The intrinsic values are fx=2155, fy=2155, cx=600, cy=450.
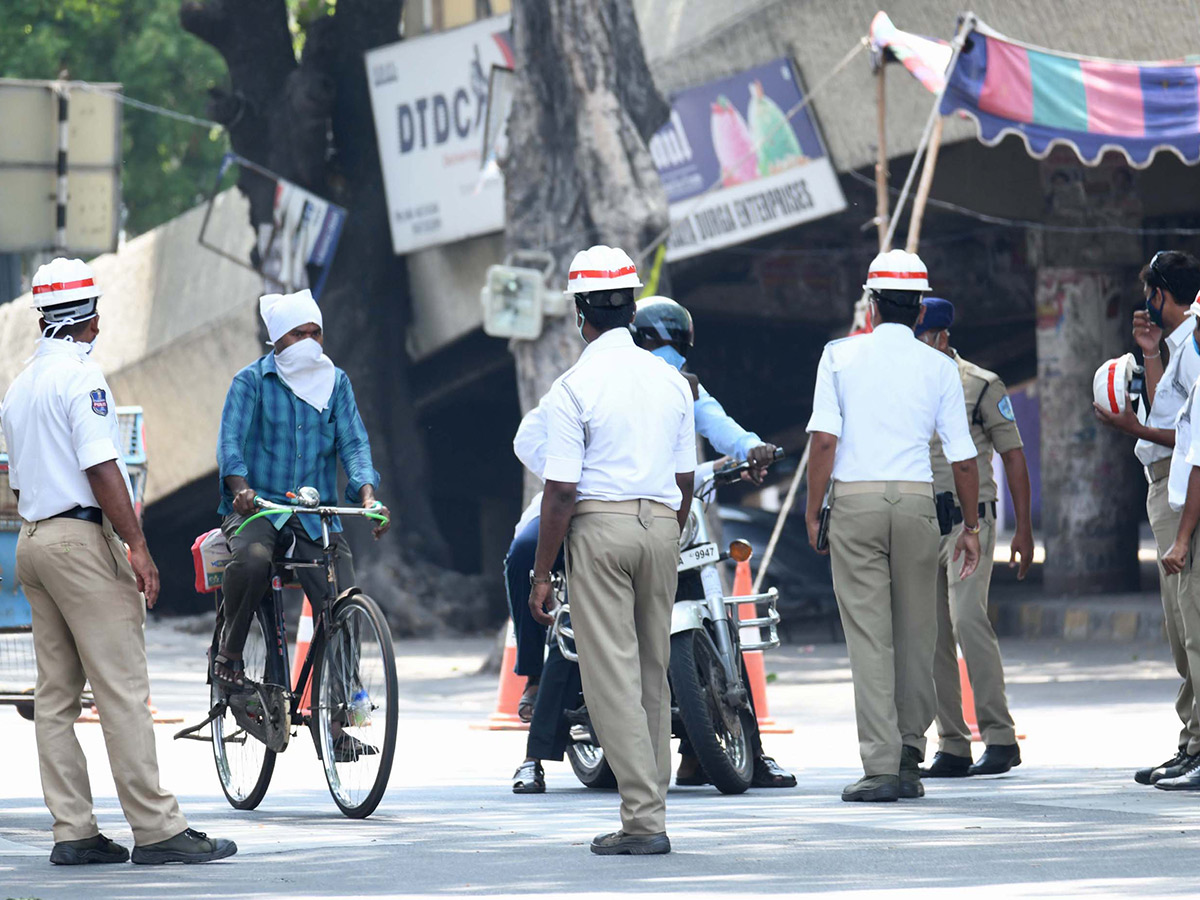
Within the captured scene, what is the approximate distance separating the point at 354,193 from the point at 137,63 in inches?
351

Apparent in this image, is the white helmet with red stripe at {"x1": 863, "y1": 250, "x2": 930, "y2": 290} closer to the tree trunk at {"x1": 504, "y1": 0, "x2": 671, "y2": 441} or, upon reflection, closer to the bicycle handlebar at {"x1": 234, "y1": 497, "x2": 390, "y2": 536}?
Result: the bicycle handlebar at {"x1": 234, "y1": 497, "x2": 390, "y2": 536}

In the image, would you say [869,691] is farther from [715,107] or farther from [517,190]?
[715,107]

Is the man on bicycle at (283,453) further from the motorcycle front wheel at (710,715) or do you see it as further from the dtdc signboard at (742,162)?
the dtdc signboard at (742,162)

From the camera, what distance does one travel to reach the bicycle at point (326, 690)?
7.09m

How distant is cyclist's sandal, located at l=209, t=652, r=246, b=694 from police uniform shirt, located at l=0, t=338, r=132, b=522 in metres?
1.35

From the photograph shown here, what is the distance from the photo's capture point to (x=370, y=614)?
704cm

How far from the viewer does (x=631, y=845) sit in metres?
6.20

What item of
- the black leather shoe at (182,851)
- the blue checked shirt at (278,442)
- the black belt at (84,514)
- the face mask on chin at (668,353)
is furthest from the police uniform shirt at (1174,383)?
the black belt at (84,514)

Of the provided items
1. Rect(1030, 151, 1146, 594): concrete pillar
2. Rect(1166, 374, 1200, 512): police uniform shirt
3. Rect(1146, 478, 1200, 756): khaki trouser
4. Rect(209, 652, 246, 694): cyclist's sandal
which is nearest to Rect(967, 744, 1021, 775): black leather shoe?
Rect(1146, 478, 1200, 756): khaki trouser

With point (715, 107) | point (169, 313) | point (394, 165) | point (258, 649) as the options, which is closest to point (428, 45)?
point (394, 165)

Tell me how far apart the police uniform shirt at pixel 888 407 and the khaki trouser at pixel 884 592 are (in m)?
0.08

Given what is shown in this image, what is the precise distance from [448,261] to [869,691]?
42.2ft

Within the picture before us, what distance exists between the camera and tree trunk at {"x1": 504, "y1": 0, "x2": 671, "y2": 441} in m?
14.4

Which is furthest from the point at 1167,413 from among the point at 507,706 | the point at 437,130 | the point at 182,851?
the point at 437,130
